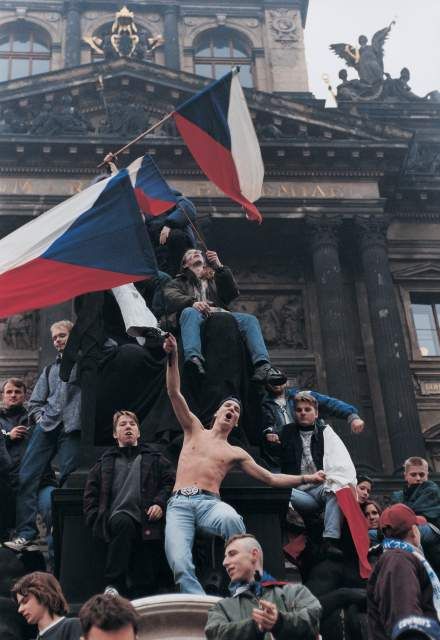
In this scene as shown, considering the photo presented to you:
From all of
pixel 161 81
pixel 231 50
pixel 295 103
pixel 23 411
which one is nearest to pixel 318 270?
pixel 295 103

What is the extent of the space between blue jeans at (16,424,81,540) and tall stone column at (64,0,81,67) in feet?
84.1

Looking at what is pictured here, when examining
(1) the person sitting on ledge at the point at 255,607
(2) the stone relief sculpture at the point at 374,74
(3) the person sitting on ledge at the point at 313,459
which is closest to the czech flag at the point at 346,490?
(3) the person sitting on ledge at the point at 313,459

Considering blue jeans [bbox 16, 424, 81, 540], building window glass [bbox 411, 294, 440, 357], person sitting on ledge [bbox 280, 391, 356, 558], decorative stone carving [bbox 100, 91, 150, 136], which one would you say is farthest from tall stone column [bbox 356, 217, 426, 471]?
blue jeans [bbox 16, 424, 81, 540]

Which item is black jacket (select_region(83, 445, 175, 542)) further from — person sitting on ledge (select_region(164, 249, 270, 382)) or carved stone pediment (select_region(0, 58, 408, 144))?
carved stone pediment (select_region(0, 58, 408, 144))

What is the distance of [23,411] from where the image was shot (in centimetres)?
830

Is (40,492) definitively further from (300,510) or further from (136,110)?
(136,110)

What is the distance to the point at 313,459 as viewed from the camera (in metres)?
7.45

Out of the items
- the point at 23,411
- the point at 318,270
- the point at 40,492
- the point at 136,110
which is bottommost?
the point at 40,492

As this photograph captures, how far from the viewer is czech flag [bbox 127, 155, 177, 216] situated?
321 inches

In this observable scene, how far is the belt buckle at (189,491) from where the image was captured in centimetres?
569

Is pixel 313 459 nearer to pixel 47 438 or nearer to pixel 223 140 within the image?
pixel 47 438

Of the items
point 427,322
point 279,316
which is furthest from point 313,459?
point 427,322

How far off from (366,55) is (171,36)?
6.73 metres

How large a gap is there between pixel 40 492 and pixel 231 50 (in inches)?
1118
